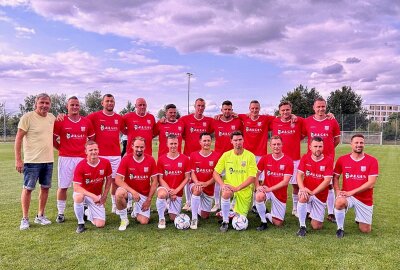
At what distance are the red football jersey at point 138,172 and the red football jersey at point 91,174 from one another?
31 centimetres

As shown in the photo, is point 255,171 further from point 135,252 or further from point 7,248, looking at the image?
point 7,248

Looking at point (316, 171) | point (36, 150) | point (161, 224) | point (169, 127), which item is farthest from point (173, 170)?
point (316, 171)

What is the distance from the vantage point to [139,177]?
604 centimetres

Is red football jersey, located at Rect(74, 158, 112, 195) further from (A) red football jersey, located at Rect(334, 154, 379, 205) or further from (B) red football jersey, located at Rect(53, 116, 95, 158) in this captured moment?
→ (A) red football jersey, located at Rect(334, 154, 379, 205)

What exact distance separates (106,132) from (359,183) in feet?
14.7

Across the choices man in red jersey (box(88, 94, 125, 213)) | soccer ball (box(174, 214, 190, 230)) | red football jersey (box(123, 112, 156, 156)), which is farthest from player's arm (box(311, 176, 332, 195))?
man in red jersey (box(88, 94, 125, 213))

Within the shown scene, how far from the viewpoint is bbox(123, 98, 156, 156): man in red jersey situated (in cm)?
704

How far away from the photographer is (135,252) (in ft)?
14.8

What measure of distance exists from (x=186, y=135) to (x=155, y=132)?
0.65m

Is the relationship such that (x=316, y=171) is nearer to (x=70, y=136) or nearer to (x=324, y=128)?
(x=324, y=128)

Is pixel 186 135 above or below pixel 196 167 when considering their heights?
above

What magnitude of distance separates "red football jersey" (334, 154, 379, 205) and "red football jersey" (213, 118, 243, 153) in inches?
87.1

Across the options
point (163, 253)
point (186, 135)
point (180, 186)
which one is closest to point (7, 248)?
point (163, 253)

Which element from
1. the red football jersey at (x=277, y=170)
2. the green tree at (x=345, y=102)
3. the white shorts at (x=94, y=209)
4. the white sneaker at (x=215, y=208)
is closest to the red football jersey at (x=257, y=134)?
the red football jersey at (x=277, y=170)
